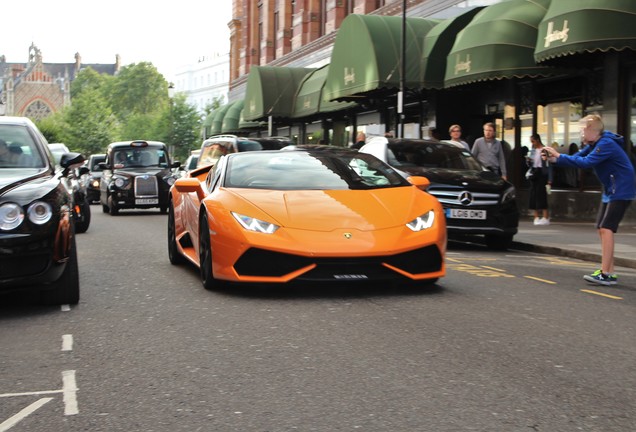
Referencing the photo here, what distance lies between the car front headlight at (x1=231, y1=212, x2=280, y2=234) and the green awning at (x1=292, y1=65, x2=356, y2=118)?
2313 centimetres

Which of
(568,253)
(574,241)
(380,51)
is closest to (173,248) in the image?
(568,253)

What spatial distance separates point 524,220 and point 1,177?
14.5 metres

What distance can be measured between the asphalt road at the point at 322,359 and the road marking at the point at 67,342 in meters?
0.02

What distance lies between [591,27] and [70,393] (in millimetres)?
13115

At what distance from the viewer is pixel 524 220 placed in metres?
19.8

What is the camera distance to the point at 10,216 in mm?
6461

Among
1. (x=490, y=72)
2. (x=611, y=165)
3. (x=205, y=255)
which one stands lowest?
(x=205, y=255)

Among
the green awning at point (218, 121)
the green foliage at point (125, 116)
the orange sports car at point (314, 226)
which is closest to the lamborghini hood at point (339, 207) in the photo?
the orange sports car at point (314, 226)

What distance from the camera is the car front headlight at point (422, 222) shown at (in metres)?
7.68

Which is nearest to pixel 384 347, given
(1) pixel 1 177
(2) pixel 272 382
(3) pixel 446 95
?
(2) pixel 272 382

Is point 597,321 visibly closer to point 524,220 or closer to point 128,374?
point 128,374

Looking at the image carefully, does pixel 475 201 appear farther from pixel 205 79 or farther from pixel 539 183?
pixel 205 79

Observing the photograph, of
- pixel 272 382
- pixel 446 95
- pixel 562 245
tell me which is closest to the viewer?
pixel 272 382

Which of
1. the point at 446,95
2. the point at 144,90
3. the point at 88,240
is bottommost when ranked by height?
the point at 88,240
